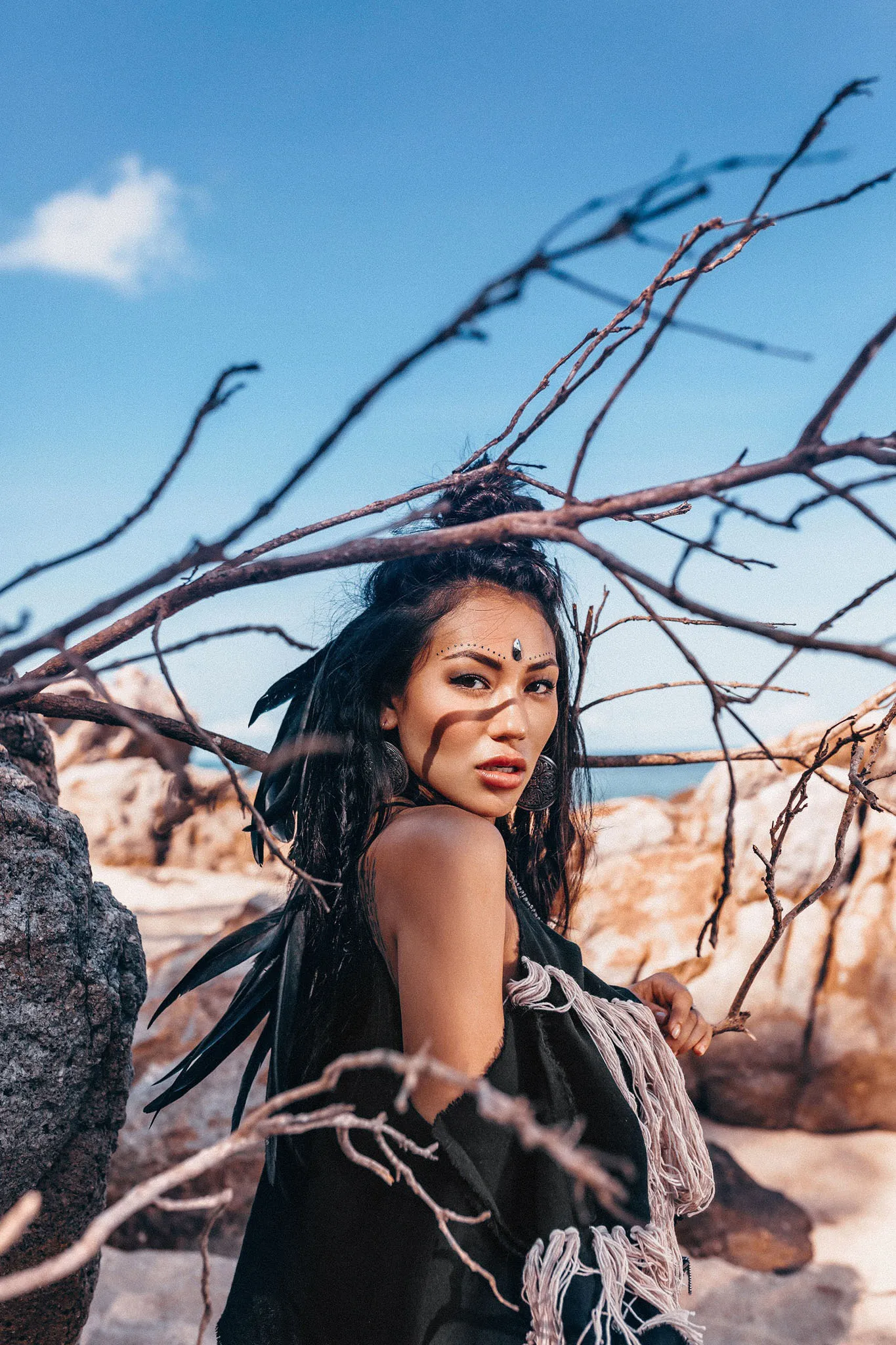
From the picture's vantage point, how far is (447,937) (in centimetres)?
154

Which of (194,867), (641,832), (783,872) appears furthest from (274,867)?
(783,872)

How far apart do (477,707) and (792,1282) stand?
3.18m

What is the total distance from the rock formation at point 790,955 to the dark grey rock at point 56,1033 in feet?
8.79

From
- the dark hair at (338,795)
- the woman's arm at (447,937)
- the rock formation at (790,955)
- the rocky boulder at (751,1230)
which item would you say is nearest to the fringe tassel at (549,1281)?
the woman's arm at (447,937)

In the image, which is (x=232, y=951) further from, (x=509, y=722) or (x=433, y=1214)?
(x=509, y=722)

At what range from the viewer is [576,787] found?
2.41m

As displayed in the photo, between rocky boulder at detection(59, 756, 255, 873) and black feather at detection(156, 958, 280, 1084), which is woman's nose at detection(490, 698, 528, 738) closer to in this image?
black feather at detection(156, 958, 280, 1084)

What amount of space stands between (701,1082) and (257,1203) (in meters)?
3.34

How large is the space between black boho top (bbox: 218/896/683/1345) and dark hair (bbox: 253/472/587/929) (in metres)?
0.28

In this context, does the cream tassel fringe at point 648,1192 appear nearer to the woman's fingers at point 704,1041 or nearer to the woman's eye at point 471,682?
the woman's fingers at point 704,1041

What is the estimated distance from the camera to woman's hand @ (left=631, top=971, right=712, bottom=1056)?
2.03m

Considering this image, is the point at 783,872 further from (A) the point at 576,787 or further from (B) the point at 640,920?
(A) the point at 576,787

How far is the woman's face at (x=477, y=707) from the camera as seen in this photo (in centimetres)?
179

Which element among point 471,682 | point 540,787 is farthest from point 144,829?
point 471,682
